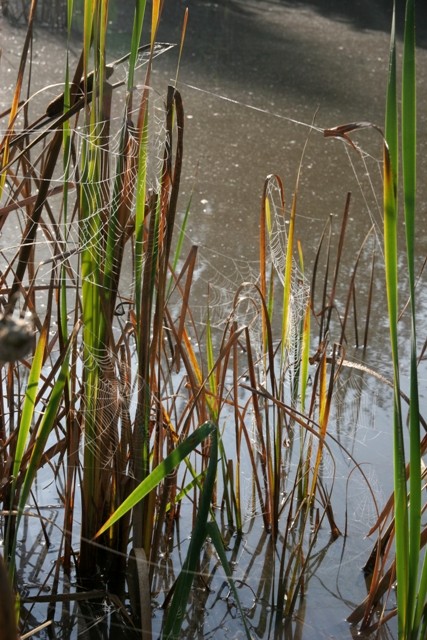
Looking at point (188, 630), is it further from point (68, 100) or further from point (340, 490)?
point (68, 100)

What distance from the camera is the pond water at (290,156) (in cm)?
105

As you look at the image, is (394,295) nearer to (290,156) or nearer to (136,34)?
(136,34)

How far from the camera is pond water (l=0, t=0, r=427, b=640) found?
1055 millimetres

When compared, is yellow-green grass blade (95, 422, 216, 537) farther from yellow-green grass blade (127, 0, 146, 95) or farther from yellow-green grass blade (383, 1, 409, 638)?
yellow-green grass blade (127, 0, 146, 95)

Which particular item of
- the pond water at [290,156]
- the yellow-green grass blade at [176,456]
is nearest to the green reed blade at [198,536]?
the yellow-green grass blade at [176,456]

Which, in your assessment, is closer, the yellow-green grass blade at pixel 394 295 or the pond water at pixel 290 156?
the yellow-green grass blade at pixel 394 295

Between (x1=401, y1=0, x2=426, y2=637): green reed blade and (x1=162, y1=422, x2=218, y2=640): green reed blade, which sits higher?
(x1=401, y1=0, x2=426, y2=637): green reed blade

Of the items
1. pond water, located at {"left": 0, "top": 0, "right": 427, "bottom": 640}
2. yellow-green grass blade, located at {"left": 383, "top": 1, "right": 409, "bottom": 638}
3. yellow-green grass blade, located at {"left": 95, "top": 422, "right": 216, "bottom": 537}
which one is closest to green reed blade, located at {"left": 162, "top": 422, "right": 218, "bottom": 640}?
yellow-green grass blade, located at {"left": 95, "top": 422, "right": 216, "bottom": 537}

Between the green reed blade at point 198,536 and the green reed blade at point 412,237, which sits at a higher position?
the green reed blade at point 412,237

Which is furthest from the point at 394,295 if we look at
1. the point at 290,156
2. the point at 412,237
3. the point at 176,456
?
the point at 290,156

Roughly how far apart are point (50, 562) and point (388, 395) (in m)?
0.64

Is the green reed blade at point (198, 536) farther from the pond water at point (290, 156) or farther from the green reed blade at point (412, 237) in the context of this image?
the pond water at point (290, 156)

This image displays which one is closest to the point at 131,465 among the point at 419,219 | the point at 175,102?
the point at 175,102

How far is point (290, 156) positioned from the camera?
8.65ft
